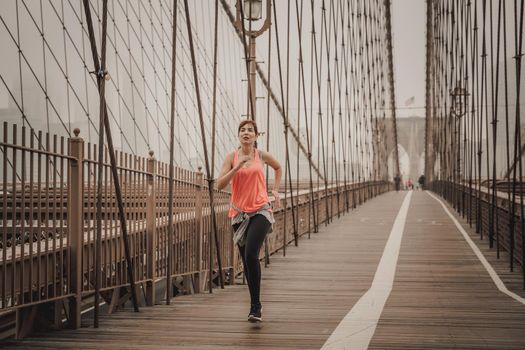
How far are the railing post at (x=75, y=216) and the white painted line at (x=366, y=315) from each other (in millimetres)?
1243

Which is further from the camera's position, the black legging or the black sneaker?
the black legging

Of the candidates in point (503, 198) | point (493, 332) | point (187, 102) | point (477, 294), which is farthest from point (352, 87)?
point (493, 332)

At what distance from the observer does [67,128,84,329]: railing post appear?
3.70 meters

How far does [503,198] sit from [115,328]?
16.8 feet

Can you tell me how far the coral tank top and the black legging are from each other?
0.07 m

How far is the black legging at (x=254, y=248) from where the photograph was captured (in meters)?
4.02

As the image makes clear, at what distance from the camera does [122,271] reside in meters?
4.46

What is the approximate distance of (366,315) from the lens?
14.1 feet

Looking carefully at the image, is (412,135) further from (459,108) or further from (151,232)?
(151,232)

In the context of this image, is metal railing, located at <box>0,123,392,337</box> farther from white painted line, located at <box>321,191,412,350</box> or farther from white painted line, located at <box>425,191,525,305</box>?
white painted line, located at <box>425,191,525,305</box>

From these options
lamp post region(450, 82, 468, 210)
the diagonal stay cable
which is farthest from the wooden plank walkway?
lamp post region(450, 82, 468, 210)

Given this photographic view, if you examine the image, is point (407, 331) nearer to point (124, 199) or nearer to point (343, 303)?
point (343, 303)

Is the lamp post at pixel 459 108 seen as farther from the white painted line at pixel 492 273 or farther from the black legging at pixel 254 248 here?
the black legging at pixel 254 248

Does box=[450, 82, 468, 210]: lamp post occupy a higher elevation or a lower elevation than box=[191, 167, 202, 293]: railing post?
higher
